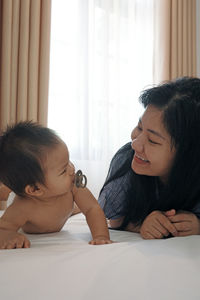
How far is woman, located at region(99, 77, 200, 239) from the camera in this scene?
48.5 inches

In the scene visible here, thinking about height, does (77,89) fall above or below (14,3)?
below

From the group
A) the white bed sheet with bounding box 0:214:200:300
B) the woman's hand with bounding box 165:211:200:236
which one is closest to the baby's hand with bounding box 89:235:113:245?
the white bed sheet with bounding box 0:214:200:300

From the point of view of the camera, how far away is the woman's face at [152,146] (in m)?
1.28

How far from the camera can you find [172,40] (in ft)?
12.3

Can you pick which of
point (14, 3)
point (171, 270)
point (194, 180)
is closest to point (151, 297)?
point (171, 270)

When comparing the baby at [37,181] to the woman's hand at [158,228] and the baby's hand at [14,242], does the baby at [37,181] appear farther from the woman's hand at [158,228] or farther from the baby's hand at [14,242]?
the woman's hand at [158,228]

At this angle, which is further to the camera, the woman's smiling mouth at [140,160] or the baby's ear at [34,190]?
the woman's smiling mouth at [140,160]

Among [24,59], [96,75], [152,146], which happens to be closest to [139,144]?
[152,146]

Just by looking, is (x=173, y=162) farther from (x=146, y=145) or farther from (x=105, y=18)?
(x=105, y=18)

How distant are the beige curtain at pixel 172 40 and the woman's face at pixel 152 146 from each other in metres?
2.47

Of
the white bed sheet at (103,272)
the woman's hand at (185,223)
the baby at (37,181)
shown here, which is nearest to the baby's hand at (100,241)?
the baby at (37,181)

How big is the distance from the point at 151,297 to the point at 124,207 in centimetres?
81

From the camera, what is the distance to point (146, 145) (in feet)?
4.23

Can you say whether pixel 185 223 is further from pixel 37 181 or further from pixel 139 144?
pixel 37 181
